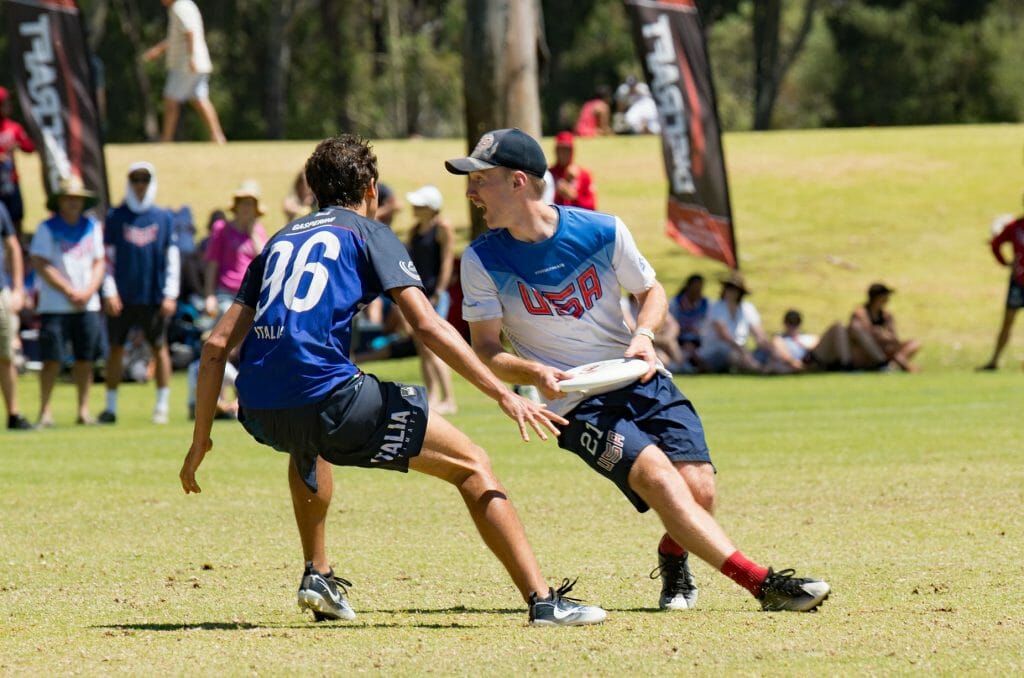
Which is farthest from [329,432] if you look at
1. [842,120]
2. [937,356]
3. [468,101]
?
[842,120]

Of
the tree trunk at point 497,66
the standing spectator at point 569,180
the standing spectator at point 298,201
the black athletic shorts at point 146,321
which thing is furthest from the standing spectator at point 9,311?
the tree trunk at point 497,66

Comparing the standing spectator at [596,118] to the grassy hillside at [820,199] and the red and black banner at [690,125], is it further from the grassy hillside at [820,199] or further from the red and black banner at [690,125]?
the red and black banner at [690,125]

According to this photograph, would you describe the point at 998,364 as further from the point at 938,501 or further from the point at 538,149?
the point at 538,149

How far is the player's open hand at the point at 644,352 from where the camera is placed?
668 centimetres

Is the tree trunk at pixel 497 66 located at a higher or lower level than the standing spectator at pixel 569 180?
higher

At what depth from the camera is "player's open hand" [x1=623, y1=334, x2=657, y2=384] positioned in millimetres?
6680

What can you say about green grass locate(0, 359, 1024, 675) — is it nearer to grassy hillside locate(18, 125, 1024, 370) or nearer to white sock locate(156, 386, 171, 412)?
white sock locate(156, 386, 171, 412)

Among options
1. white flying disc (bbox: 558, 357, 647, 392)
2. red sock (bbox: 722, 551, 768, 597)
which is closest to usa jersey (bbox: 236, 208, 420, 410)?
white flying disc (bbox: 558, 357, 647, 392)

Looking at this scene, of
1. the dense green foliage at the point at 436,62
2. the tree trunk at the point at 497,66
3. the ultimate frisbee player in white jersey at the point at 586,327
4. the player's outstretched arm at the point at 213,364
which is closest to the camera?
the player's outstretched arm at the point at 213,364

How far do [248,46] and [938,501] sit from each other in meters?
47.0

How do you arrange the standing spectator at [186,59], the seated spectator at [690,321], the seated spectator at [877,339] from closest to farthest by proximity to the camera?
the seated spectator at [877,339] → the seated spectator at [690,321] → the standing spectator at [186,59]

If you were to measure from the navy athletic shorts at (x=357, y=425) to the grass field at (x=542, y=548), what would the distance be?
668 mm

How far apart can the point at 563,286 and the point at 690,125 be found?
48.0 ft

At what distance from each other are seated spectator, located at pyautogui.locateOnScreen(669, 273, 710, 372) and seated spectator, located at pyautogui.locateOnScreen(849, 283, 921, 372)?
1.82m
